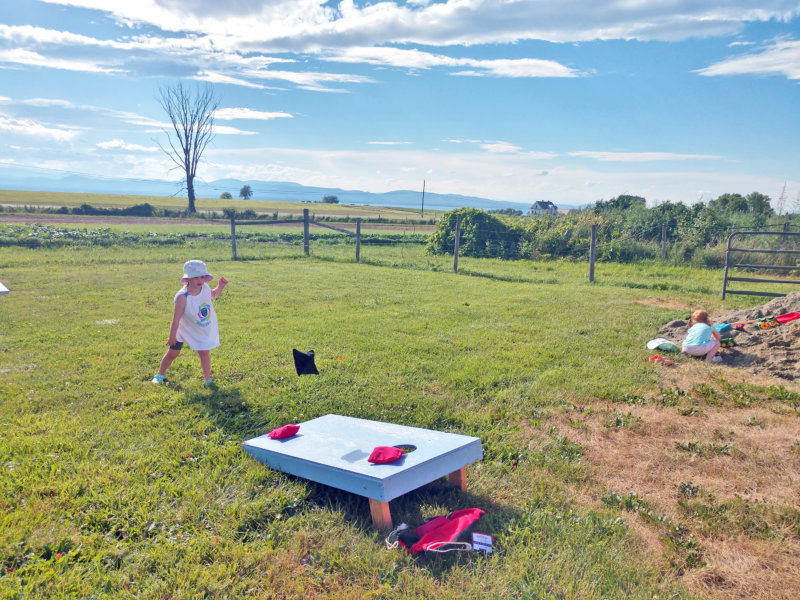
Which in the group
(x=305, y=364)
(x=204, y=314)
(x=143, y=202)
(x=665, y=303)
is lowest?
(x=305, y=364)

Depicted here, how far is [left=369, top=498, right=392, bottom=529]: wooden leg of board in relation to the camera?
3473mm

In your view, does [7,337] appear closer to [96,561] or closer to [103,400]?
[103,400]

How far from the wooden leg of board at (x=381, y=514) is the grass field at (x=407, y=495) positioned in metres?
0.09

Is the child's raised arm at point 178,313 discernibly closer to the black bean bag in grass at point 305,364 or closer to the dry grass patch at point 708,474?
the black bean bag in grass at point 305,364

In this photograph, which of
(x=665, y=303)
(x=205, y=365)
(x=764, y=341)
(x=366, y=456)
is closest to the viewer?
(x=366, y=456)

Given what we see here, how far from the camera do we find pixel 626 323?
31.4 feet

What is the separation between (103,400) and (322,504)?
3.07 m

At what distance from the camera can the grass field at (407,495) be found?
310 cm

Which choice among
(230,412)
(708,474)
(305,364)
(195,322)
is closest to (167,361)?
(195,322)

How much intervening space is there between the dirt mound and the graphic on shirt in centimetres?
662

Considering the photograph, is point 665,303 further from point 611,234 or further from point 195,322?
point 611,234

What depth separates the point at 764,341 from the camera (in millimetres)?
7668

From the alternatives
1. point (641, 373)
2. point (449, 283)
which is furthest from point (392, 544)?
point (449, 283)

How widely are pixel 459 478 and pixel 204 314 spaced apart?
11.9ft
